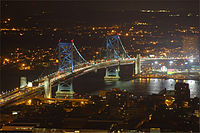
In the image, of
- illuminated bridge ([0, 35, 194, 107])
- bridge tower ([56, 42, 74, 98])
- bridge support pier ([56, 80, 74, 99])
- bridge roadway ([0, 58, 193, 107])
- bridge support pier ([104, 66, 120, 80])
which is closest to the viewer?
bridge roadway ([0, 58, 193, 107])

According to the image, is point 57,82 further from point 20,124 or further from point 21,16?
point 20,124

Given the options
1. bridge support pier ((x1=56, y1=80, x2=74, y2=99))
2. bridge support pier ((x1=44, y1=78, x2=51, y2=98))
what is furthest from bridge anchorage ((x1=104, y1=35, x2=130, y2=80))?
bridge support pier ((x1=44, y1=78, x2=51, y2=98))

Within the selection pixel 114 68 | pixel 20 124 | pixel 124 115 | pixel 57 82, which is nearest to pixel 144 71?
pixel 114 68

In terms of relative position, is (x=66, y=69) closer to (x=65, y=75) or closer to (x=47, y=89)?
(x=65, y=75)

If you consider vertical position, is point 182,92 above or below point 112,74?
below

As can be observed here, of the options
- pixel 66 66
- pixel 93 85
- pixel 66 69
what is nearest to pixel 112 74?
pixel 93 85

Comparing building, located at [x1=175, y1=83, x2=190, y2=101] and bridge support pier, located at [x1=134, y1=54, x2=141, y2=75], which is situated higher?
bridge support pier, located at [x1=134, y1=54, x2=141, y2=75]

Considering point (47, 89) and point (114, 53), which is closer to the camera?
point (47, 89)

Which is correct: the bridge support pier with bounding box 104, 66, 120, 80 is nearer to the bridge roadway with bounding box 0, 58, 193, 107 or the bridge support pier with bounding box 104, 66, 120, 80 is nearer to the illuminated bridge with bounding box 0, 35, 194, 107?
the illuminated bridge with bounding box 0, 35, 194, 107

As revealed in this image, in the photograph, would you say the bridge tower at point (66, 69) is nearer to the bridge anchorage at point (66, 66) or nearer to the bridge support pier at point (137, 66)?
the bridge anchorage at point (66, 66)

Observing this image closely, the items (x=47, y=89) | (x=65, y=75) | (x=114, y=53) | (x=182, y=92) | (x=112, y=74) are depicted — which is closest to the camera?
(x=47, y=89)
